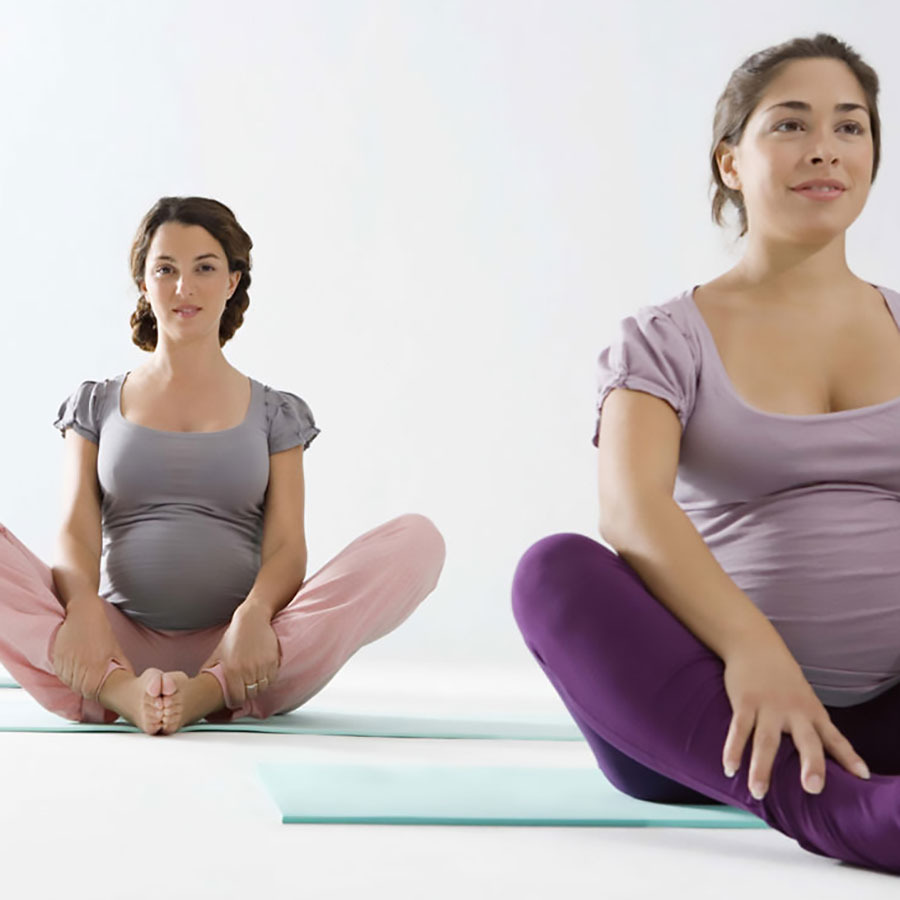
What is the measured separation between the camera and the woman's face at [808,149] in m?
1.45

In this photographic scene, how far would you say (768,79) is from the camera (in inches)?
58.7

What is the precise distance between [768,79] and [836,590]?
55 centimetres

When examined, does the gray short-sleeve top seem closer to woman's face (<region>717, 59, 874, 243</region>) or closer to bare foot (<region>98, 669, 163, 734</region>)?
bare foot (<region>98, 669, 163, 734</region>)

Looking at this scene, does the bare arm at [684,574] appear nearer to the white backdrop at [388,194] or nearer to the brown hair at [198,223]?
the brown hair at [198,223]

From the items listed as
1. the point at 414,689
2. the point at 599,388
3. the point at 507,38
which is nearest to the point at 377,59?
the point at 507,38

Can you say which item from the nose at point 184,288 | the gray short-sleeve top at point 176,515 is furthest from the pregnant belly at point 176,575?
the nose at point 184,288

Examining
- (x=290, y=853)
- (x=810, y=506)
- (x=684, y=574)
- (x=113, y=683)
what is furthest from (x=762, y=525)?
(x=113, y=683)

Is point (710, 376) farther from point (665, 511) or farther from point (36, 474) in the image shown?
point (36, 474)

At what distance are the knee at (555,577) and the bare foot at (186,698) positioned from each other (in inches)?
33.1

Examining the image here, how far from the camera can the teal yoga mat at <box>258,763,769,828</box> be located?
130cm

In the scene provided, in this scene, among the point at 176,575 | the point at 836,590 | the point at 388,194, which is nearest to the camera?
the point at 836,590

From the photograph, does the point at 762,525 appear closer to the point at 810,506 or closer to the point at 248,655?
the point at 810,506

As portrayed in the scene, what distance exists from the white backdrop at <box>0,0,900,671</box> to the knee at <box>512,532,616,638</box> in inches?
113

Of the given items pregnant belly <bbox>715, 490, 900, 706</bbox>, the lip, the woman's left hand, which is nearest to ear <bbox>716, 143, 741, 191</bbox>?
the lip
